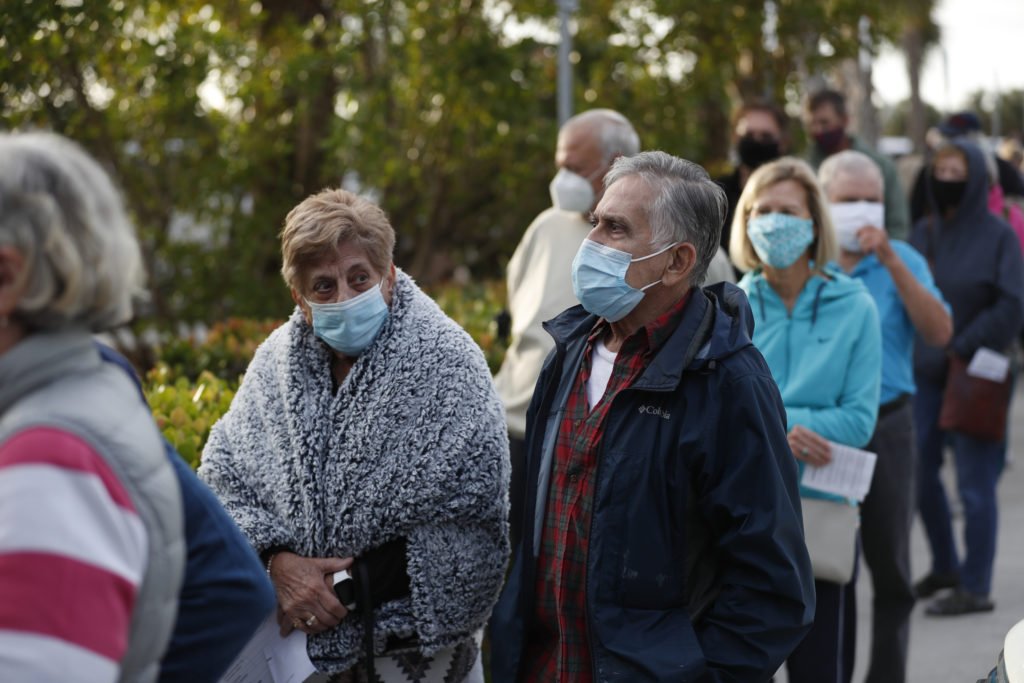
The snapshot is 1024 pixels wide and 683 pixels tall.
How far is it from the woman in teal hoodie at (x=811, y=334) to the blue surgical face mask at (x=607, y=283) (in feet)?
4.10

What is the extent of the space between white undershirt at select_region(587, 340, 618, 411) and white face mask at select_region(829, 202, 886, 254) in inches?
91.1

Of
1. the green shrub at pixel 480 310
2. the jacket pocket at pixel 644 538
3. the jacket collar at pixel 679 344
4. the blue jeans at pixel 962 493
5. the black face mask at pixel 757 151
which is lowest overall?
the blue jeans at pixel 962 493

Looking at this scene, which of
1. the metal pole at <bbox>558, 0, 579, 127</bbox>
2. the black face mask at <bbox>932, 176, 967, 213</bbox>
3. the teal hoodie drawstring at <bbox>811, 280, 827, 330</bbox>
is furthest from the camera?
the metal pole at <bbox>558, 0, 579, 127</bbox>

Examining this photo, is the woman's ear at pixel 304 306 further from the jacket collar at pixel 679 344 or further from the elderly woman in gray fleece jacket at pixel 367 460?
the jacket collar at pixel 679 344

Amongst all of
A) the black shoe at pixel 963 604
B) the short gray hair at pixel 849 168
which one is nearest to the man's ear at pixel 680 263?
the short gray hair at pixel 849 168

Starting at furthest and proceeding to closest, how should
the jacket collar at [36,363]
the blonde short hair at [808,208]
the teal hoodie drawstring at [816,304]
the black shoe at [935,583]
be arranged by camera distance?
the black shoe at [935,583] → the blonde short hair at [808,208] → the teal hoodie drawstring at [816,304] → the jacket collar at [36,363]

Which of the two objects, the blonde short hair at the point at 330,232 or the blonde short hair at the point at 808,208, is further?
the blonde short hair at the point at 808,208

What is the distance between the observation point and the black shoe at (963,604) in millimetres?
6434

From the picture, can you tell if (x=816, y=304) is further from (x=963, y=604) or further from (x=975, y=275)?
(x=963, y=604)

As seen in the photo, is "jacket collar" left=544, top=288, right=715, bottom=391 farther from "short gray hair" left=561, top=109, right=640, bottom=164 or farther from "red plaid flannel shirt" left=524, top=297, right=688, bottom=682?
"short gray hair" left=561, top=109, right=640, bottom=164

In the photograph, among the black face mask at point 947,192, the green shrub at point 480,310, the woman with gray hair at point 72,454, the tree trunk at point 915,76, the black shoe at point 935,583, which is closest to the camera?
the woman with gray hair at point 72,454

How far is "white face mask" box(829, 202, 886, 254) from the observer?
16.8ft

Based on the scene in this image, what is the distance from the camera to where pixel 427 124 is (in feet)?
29.7

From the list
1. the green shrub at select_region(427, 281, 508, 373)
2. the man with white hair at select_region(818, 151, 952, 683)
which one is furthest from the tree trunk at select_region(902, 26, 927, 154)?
the man with white hair at select_region(818, 151, 952, 683)
